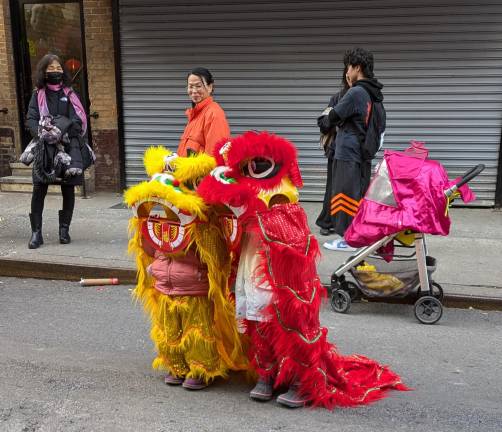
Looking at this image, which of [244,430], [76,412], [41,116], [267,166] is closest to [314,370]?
[244,430]

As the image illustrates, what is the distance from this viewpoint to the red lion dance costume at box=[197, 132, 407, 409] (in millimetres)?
2945

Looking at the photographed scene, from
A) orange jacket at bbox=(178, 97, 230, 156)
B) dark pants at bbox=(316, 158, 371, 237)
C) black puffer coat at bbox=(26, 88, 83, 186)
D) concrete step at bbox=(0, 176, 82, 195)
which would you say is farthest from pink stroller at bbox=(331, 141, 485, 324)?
concrete step at bbox=(0, 176, 82, 195)

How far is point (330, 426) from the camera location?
3.08 meters

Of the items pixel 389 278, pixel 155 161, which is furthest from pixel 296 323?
pixel 389 278

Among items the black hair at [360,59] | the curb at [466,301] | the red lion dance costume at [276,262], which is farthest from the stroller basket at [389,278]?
the black hair at [360,59]

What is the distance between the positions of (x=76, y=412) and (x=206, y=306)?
95 cm

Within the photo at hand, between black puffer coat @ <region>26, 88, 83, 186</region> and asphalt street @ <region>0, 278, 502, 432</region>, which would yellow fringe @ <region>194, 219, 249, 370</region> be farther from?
black puffer coat @ <region>26, 88, 83, 186</region>

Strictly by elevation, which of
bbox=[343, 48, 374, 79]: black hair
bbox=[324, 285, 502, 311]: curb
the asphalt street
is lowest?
the asphalt street

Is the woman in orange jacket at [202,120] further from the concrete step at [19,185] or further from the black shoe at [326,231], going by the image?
the concrete step at [19,185]

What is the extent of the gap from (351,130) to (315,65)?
113 inches

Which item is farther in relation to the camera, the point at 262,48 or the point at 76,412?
the point at 262,48

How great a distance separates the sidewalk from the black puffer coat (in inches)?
32.4

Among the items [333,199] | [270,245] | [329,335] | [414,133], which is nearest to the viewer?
[270,245]

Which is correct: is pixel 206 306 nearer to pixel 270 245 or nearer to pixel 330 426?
pixel 270 245
